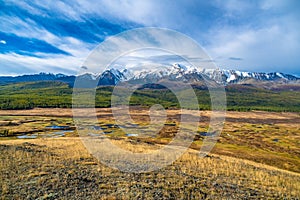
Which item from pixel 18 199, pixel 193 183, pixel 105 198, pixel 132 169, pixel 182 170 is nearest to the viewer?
pixel 18 199

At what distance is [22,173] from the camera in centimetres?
1620

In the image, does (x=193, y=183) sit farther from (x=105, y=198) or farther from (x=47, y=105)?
(x=47, y=105)

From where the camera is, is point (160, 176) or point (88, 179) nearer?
point (88, 179)

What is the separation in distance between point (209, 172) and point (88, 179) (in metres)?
11.6

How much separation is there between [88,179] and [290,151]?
57.2 m

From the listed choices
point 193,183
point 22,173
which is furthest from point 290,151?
point 22,173

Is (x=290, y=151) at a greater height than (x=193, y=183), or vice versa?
(x=193, y=183)

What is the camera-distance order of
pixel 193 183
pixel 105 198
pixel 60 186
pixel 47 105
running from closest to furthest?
pixel 105 198 → pixel 60 186 → pixel 193 183 → pixel 47 105

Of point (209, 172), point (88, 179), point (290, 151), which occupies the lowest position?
point (290, 151)

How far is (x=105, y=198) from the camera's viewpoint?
43.5ft

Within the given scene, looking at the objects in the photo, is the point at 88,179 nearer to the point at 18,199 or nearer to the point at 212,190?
the point at 18,199

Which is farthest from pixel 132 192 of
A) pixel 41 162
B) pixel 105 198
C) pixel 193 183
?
pixel 41 162

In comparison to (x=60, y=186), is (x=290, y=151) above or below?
below

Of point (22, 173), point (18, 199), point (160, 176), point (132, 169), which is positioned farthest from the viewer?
point (132, 169)
